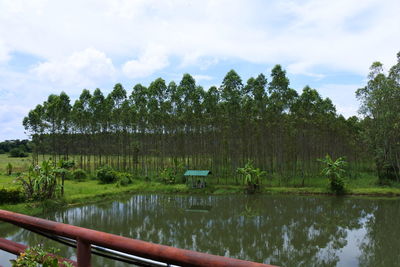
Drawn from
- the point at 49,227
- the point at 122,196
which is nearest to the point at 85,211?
the point at 122,196

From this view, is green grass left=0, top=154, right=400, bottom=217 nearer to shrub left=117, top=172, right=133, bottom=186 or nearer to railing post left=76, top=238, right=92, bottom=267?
shrub left=117, top=172, right=133, bottom=186

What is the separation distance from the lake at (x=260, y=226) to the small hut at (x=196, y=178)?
232 cm

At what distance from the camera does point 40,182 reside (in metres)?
14.6

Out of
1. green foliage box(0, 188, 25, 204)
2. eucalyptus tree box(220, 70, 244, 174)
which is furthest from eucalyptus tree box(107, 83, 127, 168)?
green foliage box(0, 188, 25, 204)

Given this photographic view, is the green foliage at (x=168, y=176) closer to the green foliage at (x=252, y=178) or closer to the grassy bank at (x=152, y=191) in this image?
the grassy bank at (x=152, y=191)

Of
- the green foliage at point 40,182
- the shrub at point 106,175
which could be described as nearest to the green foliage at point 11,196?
the green foliage at point 40,182

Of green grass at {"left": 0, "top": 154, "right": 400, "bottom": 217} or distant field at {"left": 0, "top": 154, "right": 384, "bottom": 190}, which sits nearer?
green grass at {"left": 0, "top": 154, "right": 400, "bottom": 217}

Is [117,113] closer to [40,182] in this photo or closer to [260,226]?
[40,182]

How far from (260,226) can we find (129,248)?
40.0ft

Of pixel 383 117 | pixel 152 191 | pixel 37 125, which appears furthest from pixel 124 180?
pixel 383 117

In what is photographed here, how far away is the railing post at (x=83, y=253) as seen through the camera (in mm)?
1338

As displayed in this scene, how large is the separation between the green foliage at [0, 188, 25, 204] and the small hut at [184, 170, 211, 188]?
35.0ft

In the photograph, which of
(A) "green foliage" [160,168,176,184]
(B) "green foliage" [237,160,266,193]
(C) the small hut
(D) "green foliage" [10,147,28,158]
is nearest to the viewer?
(B) "green foliage" [237,160,266,193]

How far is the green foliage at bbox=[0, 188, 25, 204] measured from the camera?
14.1 metres
